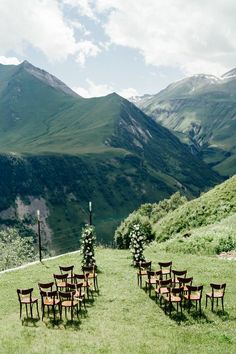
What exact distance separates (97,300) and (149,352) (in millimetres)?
9067

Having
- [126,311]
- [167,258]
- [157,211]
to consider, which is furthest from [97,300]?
[157,211]

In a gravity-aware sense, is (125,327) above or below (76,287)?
below

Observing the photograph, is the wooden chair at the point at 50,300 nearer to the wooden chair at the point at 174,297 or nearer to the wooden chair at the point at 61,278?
the wooden chair at the point at 61,278

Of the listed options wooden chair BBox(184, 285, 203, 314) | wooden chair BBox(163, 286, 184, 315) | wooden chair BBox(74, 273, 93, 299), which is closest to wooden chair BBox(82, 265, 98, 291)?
wooden chair BBox(74, 273, 93, 299)

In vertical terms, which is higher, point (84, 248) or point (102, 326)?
point (84, 248)

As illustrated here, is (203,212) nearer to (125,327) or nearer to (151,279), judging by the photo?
(151,279)

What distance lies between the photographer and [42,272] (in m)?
41.0

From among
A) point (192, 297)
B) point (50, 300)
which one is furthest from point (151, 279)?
point (50, 300)

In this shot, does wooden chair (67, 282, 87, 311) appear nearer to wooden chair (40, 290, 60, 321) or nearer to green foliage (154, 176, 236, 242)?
wooden chair (40, 290, 60, 321)

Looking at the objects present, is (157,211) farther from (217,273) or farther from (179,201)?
(217,273)

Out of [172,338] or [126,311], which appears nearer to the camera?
[172,338]

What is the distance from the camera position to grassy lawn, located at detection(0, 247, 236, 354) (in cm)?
2306

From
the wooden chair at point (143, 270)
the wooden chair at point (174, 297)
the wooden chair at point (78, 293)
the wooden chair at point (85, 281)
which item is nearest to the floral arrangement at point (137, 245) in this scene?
the wooden chair at point (143, 270)

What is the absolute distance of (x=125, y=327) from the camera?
26.0 meters
